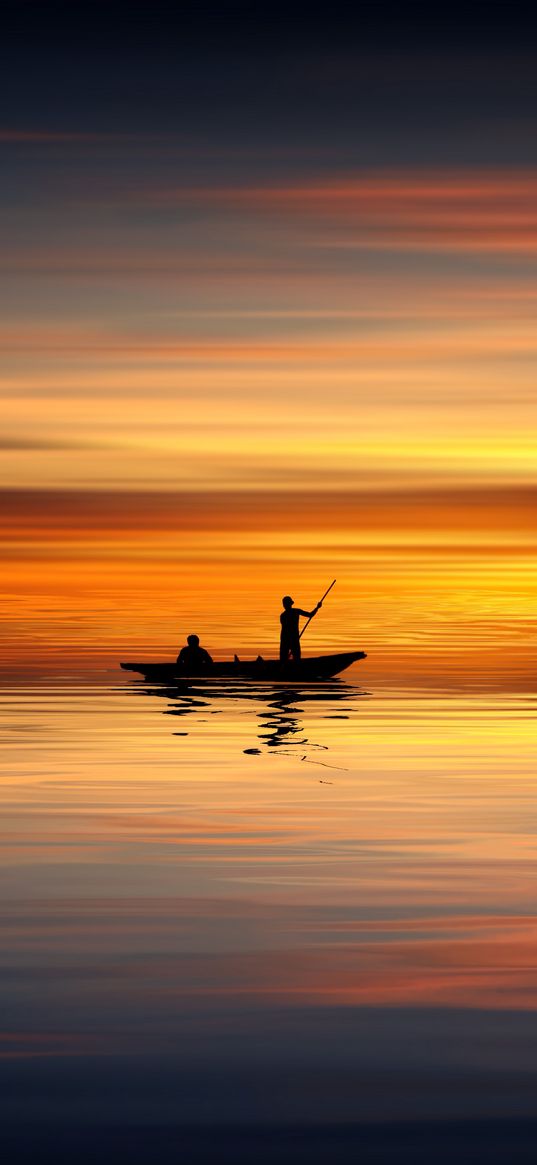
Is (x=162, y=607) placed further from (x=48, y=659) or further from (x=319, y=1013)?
(x=319, y=1013)

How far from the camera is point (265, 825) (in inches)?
729

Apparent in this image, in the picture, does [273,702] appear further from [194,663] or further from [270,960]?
[270,960]

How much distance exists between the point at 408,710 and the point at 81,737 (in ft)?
30.8

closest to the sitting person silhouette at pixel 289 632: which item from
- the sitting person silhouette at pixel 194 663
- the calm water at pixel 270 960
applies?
the sitting person silhouette at pixel 194 663

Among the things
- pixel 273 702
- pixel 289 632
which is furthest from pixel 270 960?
pixel 289 632

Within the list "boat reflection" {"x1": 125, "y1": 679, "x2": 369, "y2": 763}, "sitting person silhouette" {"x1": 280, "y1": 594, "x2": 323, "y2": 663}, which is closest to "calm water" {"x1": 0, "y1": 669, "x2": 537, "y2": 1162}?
"boat reflection" {"x1": 125, "y1": 679, "x2": 369, "y2": 763}

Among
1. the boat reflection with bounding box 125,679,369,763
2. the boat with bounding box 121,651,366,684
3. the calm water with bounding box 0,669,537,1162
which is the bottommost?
the calm water with bounding box 0,669,537,1162

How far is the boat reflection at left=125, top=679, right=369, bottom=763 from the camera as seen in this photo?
95.6 feet

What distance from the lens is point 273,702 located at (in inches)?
1550

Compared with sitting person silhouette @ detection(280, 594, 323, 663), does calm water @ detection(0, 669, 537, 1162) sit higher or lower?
lower

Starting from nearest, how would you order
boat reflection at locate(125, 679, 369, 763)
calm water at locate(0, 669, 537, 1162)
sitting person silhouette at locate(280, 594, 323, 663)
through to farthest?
1. calm water at locate(0, 669, 537, 1162)
2. boat reflection at locate(125, 679, 369, 763)
3. sitting person silhouette at locate(280, 594, 323, 663)

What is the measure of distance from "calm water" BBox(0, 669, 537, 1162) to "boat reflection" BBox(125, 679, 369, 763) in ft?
13.1

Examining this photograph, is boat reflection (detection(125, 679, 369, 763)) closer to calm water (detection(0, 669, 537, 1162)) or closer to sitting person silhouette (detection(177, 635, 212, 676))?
sitting person silhouette (detection(177, 635, 212, 676))

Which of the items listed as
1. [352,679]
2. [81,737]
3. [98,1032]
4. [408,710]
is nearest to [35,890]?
[98,1032]
